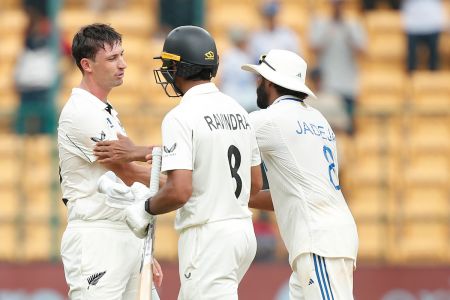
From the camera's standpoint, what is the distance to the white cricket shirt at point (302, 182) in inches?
312

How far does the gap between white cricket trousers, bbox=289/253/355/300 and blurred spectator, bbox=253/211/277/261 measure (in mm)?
4524

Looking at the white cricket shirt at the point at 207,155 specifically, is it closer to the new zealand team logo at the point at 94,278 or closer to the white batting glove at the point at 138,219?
the white batting glove at the point at 138,219

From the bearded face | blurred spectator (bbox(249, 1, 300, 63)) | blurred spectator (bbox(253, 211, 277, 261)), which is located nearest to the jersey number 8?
the bearded face

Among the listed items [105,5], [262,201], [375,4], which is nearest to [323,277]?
[262,201]

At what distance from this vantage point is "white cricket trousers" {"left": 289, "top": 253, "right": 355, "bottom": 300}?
7.87 m

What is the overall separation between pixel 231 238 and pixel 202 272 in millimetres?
250

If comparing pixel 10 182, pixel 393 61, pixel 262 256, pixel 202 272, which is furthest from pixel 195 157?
pixel 393 61

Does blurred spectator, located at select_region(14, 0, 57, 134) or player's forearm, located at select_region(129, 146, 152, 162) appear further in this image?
blurred spectator, located at select_region(14, 0, 57, 134)

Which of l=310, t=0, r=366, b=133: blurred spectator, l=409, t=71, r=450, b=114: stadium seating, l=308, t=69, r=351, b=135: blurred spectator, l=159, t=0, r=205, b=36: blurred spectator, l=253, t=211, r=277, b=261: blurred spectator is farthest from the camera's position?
l=159, t=0, r=205, b=36: blurred spectator

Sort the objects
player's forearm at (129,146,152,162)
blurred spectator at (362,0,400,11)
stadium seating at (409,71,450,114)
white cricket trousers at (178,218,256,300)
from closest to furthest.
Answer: white cricket trousers at (178,218,256,300), player's forearm at (129,146,152,162), stadium seating at (409,71,450,114), blurred spectator at (362,0,400,11)

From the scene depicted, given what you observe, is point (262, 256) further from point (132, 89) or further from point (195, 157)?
point (195, 157)

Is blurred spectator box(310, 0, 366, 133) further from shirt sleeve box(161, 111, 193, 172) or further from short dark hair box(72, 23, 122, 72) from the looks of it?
shirt sleeve box(161, 111, 193, 172)

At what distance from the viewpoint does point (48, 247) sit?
12625 millimetres

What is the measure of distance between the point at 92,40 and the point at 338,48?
6604mm
